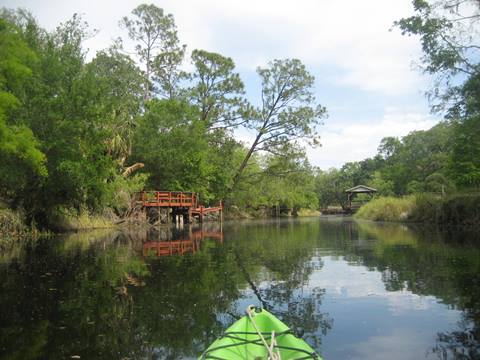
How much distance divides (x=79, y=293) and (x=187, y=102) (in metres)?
33.9

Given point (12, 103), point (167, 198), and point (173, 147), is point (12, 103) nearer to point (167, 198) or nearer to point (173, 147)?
point (167, 198)

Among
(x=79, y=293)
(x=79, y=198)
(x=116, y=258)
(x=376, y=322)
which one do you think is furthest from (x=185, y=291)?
(x=79, y=198)

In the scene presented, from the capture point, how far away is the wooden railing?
33.0 meters

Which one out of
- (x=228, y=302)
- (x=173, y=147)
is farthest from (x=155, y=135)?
(x=228, y=302)

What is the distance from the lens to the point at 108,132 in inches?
917

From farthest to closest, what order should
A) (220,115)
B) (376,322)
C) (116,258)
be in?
(220,115) → (116,258) → (376,322)

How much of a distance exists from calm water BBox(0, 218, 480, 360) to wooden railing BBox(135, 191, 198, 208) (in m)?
20.0

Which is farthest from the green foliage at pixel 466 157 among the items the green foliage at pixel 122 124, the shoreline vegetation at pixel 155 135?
the green foliage at pixel 122 124

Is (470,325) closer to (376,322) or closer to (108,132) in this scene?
(376,322)

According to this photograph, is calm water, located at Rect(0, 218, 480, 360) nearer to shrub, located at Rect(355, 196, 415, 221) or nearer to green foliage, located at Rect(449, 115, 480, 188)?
green foliage, located at Rect(449, 115, 480, 188)

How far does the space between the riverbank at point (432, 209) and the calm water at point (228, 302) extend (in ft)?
37.5

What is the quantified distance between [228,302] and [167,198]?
90.5 ft

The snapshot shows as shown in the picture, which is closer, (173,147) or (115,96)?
(115,96)

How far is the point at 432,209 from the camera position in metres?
27.1
